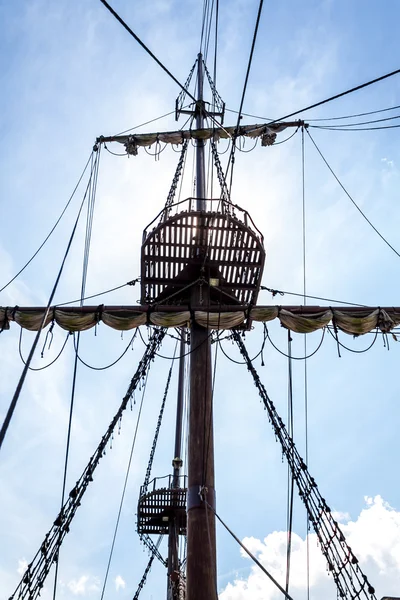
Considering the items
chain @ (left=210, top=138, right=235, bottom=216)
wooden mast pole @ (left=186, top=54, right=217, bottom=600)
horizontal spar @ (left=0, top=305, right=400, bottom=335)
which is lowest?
wooden mast pole @ (left=186, top=54, right=217, bottom=600)

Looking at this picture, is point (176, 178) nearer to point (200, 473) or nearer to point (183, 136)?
point (183, 136)

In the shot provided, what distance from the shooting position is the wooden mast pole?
757 centimetres

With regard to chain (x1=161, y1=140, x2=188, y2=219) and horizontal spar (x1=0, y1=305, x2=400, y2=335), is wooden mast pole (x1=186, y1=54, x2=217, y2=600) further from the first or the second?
chain (x1=161, y1=140, x2=188, y2=219)

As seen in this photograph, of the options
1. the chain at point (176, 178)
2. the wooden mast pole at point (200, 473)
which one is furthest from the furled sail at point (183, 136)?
the wooden mast pole at point (200, 473)

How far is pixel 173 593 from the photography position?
15.6m

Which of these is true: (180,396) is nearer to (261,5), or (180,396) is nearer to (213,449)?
(213,449)

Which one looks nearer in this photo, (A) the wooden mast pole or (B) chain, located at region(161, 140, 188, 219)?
(A) the wooden mast pole

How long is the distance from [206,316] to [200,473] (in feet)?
9.15

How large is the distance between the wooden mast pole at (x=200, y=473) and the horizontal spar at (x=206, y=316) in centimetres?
32

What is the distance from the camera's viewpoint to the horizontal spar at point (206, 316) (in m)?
10.3

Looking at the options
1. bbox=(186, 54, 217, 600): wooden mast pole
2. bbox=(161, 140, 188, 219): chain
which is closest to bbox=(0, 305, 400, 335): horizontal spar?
bbox=(186, 54, 217, 600): wooden mast pole

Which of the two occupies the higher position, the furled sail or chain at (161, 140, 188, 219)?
the furled sail

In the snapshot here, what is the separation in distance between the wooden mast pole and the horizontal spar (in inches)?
12.8

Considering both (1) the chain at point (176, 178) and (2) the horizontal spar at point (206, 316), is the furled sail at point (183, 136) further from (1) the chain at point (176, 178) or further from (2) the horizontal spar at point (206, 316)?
(2) the horizontal spar at point (206, 316)
